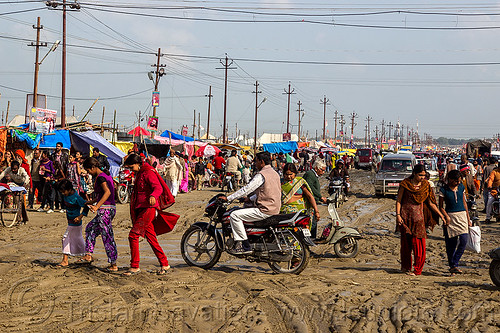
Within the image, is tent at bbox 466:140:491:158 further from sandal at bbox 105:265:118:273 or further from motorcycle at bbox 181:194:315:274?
sandal at bbox 105:265:118:273

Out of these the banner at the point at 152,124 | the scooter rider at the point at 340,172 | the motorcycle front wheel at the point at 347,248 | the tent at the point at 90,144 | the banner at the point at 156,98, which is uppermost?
the banner at the point at 156,98

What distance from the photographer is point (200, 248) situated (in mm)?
8805

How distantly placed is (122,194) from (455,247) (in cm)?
1354

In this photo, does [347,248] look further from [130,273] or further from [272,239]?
[130,273]

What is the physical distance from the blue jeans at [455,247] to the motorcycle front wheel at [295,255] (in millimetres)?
2200

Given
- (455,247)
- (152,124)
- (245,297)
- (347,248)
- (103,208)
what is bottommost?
(245,297)

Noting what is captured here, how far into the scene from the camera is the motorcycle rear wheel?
1988 centimetres

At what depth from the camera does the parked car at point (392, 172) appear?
24266 mm

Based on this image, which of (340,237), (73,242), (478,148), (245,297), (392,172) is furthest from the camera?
(478,148)

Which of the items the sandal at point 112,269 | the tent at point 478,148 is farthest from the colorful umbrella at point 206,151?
the tent at point 478,148

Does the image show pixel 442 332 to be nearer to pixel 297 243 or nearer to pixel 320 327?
pixel 320 327

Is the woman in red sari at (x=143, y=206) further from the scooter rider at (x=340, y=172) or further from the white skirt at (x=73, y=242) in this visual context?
the scooter rider at (x=340, y=172)

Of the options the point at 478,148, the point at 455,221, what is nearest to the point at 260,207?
the point at 455,221

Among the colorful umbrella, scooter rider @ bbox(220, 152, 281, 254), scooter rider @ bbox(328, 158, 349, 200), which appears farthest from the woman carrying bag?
the colorful umbrella
